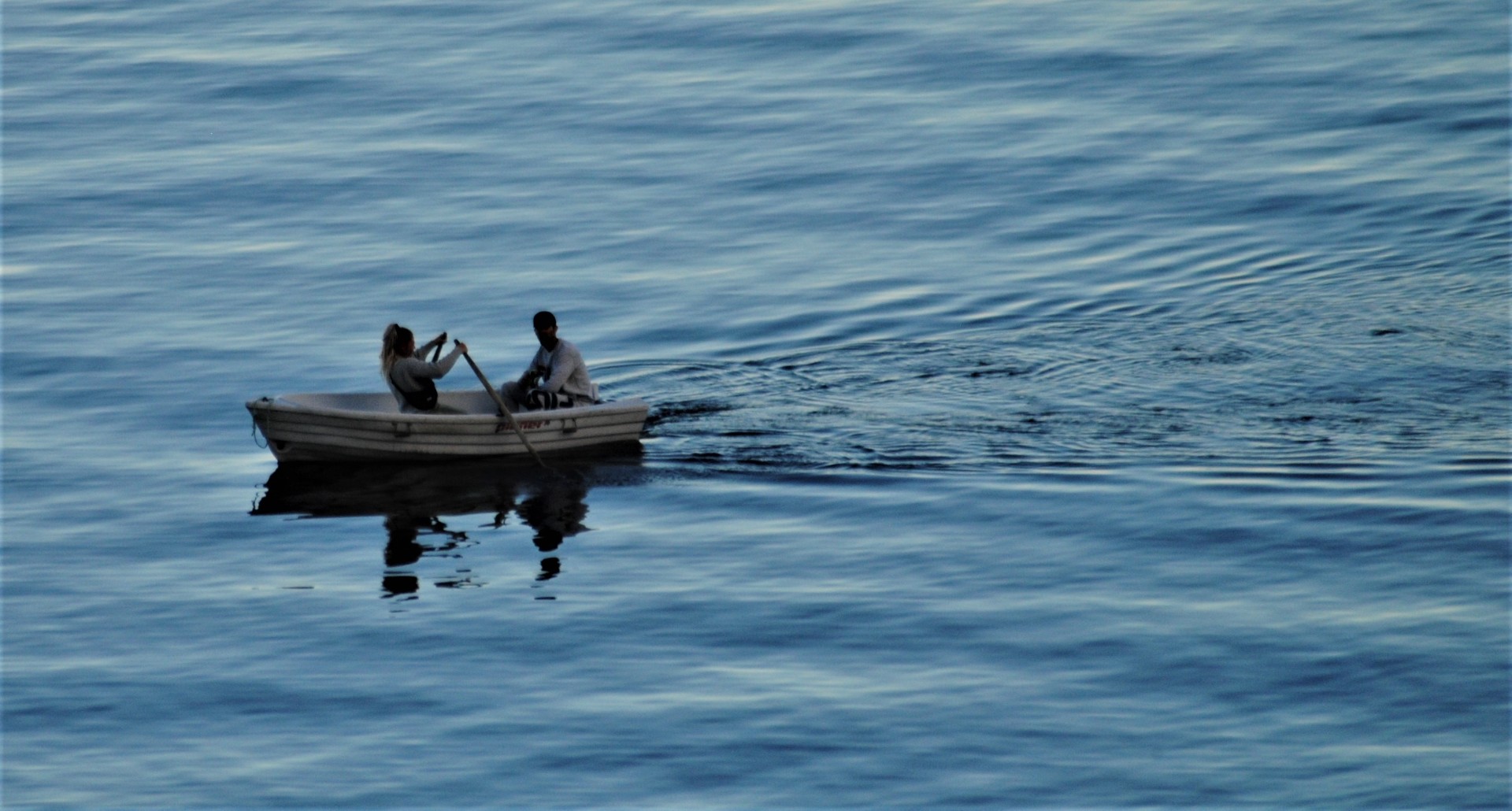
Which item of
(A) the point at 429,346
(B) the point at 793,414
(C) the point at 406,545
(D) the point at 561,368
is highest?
(A) the point at 429,346

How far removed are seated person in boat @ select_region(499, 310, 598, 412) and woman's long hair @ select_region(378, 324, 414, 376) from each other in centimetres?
134

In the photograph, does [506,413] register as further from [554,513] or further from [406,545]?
[406,545]

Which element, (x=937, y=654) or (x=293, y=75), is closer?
(x=937, y=654)

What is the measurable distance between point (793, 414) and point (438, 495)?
403 centimetres

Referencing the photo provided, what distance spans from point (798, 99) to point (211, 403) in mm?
15986

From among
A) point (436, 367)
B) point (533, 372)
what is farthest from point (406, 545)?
point (533, 372)

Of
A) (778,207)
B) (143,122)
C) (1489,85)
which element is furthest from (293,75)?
(1489,85)

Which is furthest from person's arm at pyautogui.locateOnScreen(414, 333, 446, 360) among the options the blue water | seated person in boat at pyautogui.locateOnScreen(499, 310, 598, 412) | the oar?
the blue water

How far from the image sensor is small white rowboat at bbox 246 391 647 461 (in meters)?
20.6

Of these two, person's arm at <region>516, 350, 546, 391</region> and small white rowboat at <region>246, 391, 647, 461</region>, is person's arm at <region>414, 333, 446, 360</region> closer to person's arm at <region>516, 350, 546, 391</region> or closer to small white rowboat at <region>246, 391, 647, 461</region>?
small white rowboat at <region>246, 391, 647, 461</region>

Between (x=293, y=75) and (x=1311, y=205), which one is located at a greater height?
→ (x=293, y=75)

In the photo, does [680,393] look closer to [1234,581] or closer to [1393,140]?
[1234,581]

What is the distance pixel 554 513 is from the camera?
1959 cm

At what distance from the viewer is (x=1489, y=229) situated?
27.6m
